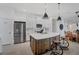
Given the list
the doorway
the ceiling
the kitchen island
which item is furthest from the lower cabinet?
the ceiling

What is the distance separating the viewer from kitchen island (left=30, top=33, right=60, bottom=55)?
255 centimetres

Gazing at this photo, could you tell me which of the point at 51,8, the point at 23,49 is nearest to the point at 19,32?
the point at 23,49

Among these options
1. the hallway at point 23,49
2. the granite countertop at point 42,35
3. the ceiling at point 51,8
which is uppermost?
the ceiling at point 51,8

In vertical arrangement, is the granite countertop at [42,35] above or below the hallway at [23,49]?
above

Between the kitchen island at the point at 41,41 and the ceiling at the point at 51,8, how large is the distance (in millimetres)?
453

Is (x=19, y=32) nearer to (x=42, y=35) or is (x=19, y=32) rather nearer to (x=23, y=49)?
(x=23, y=49)

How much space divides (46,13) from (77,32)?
0.83 meters

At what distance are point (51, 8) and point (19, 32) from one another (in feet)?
3.06

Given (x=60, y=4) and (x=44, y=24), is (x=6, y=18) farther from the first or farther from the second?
(x=60, y=4)

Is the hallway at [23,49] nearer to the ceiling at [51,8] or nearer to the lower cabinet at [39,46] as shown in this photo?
the lower cabinet at [39,46]

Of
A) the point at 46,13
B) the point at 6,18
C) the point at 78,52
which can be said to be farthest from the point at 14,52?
the point at 78,52

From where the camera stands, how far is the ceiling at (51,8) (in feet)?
8.30

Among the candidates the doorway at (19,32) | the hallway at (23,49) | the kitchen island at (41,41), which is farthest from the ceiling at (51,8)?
the hallway at (23,49)

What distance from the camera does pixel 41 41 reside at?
259cm
